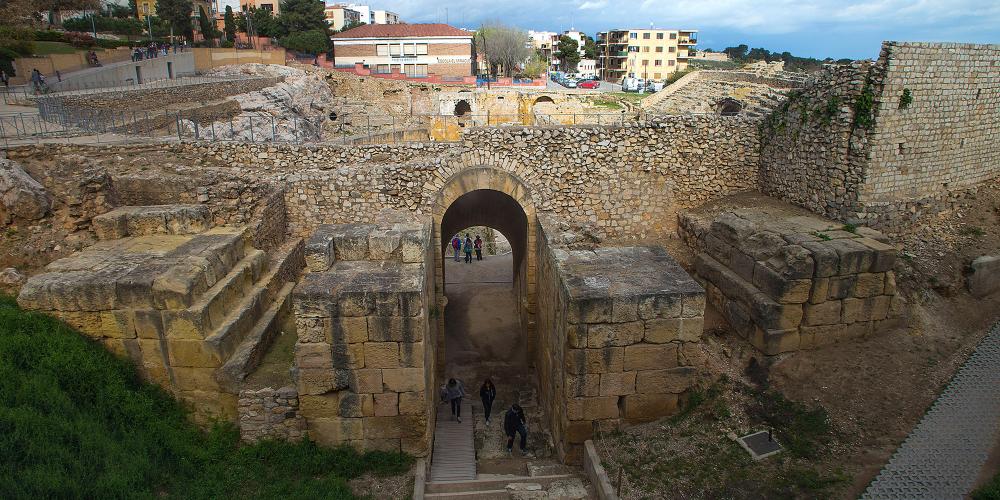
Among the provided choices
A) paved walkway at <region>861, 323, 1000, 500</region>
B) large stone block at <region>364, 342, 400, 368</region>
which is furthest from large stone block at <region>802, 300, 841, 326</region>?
large stone block at <region>364, 342, 400, 368</region>

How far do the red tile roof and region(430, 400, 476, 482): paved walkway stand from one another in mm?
42607

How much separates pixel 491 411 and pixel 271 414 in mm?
4415

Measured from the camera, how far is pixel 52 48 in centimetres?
2842

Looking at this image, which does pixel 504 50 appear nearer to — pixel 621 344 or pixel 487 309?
pixel 487 309

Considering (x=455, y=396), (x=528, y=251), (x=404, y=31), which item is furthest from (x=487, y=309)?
(x=404, y=31)

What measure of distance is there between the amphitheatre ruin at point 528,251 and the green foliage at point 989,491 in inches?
38.3

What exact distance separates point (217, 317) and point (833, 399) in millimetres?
A: 8323

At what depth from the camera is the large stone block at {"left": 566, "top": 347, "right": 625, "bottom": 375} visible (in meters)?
7.45

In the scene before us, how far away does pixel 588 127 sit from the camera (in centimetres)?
1245

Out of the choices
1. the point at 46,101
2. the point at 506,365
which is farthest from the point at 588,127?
the point at 46,101

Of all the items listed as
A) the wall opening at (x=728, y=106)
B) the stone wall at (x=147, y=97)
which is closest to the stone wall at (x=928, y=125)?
the wall opening at (x=728, y=106)

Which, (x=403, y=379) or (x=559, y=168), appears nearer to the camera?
(x=403, y=379)

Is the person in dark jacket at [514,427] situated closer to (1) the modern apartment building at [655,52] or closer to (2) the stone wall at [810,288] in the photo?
(2) the stone wall at [810,288]

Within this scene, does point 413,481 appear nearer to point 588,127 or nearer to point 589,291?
point 589,291
